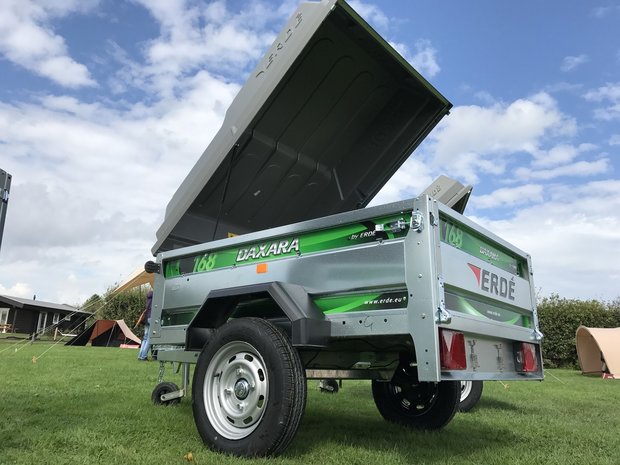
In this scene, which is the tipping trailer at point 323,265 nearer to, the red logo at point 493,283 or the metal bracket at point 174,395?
the red logo at point 493,283

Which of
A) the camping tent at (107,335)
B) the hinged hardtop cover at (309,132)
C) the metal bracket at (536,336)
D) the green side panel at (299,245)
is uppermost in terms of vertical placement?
the hinged hardtop cover at (309,132)

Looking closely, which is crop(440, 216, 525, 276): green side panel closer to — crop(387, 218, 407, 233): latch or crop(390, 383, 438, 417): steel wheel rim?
crop(387, 218, 407, 233): latch

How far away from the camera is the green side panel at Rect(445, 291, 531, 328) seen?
10.2ft

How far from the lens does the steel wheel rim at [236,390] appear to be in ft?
10.6

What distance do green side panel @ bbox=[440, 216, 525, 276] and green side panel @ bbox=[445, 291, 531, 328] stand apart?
1.08 feet

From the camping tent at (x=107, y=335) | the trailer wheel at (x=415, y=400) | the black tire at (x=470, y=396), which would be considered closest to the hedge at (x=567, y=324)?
the black tire at (x=470, y=396)

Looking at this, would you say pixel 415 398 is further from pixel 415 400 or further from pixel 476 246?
pixel 476 246

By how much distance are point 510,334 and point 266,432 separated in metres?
1.90

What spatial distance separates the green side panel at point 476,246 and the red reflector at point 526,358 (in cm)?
60

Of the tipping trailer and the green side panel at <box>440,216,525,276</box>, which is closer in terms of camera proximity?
the tipping trailer

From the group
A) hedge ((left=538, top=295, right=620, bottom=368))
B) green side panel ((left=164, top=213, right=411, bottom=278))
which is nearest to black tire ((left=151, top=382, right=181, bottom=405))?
green side panel ((left=164, top=213, right=411, bottom=278))

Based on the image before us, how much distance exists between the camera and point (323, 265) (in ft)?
10.8

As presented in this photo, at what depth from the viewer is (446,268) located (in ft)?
10.0

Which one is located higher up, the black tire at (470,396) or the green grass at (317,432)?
the black tire at (470,396)
